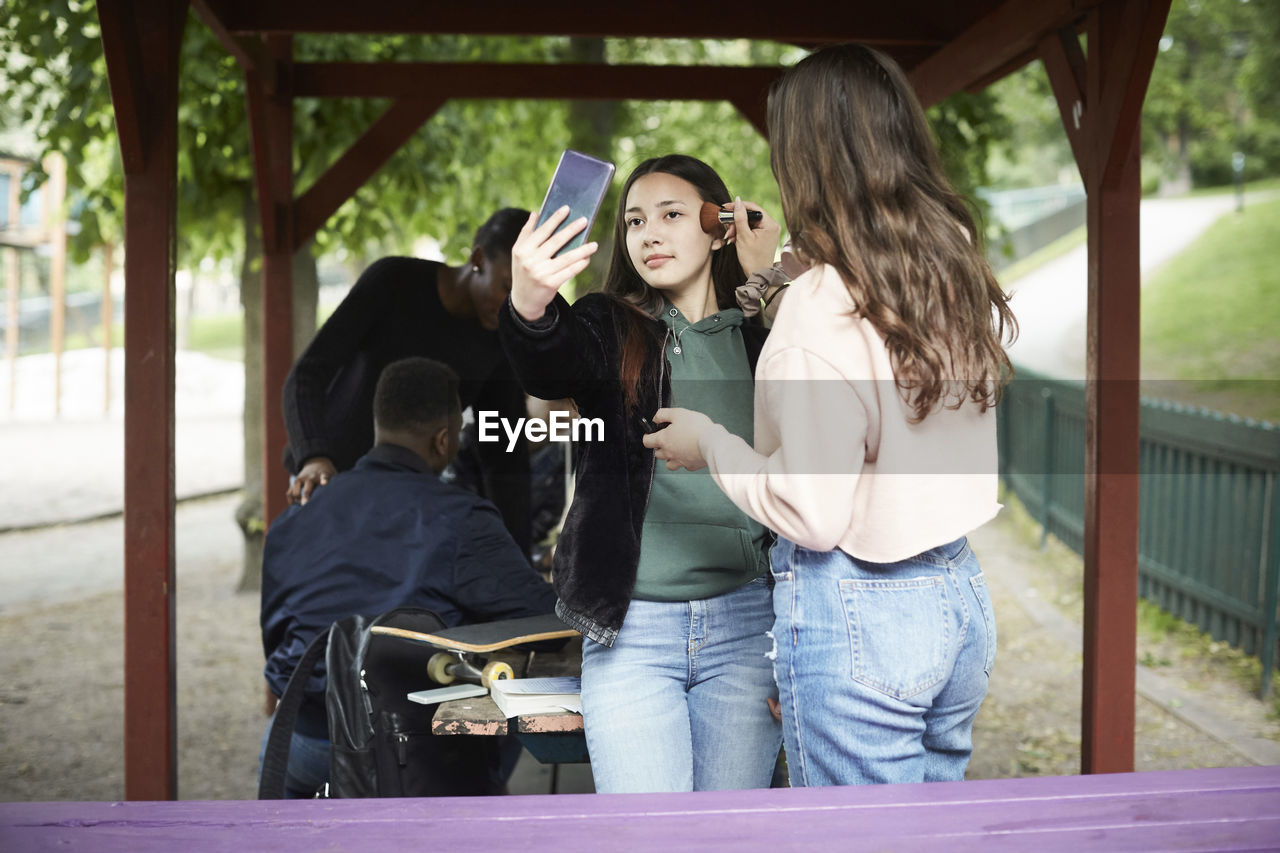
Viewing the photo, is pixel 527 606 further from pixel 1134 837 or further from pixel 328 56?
pixel 328 56

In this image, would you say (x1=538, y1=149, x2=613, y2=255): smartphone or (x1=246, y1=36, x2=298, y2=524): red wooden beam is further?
(x1=246, y1=36, x2=298, y2=524): red wooden beam

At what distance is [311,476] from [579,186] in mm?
1443

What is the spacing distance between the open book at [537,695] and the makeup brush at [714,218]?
0.84 metres

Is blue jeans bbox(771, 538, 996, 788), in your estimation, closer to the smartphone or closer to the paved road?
the smartphone

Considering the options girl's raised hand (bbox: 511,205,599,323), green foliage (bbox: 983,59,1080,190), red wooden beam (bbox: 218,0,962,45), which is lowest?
girl's raised hand (bbox: 511,205,599,323)

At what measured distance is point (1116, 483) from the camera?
9.14ft

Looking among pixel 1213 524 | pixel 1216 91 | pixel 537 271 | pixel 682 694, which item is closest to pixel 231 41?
pixel 537 271

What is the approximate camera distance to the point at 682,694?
170 centimetres

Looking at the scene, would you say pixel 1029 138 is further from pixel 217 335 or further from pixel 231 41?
pixel 231 41

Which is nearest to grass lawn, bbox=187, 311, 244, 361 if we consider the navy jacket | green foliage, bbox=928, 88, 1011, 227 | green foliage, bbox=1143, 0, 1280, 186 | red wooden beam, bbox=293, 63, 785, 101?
green foliage, bbox=1143, 0, 1280, 186

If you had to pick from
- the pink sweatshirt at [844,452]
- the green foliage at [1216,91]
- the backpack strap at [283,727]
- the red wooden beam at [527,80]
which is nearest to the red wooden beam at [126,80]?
the backpack strap at [283,727]

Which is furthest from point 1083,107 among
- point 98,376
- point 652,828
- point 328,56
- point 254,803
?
point 98,376

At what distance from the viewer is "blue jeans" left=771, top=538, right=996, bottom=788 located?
1396 millimetres

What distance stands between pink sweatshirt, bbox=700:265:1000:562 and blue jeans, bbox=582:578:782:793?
1.12ft
